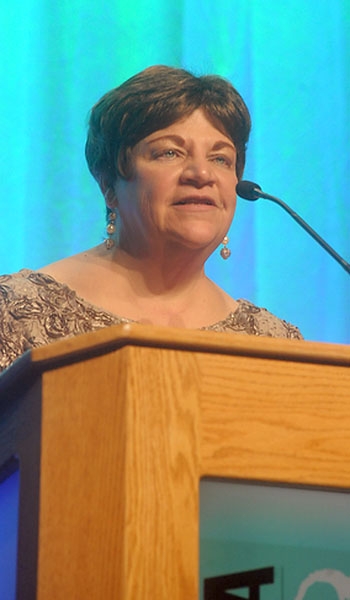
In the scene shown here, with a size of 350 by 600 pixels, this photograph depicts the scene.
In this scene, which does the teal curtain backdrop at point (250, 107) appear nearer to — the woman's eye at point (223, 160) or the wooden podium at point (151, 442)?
the woman's eye at point (223, 160)

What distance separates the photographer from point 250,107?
8.32 ft

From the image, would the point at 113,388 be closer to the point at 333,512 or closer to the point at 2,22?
the point at 333,512

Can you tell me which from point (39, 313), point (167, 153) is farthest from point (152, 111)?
point (39, 313)

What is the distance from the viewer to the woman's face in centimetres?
190

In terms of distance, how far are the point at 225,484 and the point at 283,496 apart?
53 mm

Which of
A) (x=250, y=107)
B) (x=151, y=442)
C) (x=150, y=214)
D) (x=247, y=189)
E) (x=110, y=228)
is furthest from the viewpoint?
(x=250, y=107)

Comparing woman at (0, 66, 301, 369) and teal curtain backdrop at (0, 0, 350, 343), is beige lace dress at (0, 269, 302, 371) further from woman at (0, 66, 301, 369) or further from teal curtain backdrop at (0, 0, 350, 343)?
teal curtain backdrop at (0, 0, 350, 343)

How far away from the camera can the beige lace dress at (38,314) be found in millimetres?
1851

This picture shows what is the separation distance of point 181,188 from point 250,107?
2.31 feet

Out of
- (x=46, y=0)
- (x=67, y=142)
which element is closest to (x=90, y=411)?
(x=67, y=142)

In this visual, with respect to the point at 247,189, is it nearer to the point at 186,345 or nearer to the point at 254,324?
the point at 254,324

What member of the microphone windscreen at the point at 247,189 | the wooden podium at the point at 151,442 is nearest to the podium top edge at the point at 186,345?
the wooden podium at the point at 151,442

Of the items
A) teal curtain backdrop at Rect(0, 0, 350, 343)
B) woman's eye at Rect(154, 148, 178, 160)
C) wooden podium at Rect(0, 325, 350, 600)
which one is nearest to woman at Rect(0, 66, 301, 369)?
woman's eye at Rect(154, 148, 178, 160)

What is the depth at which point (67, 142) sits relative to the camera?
228 cm
